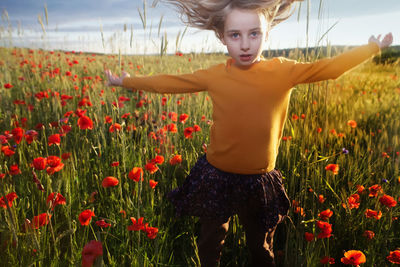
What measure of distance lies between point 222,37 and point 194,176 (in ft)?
2.18

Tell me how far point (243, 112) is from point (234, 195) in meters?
0.37

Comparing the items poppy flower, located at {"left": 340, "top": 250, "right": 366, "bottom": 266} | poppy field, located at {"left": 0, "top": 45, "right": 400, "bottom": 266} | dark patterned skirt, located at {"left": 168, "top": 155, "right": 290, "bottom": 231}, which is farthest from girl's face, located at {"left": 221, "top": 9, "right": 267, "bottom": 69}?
poppy flower, located at {"left": 340, "top": 250, "right": 366, "bottom": 266}

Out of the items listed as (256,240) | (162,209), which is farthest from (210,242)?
(162,209)

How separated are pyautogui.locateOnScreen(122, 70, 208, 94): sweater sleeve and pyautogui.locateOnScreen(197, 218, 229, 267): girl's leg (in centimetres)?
61

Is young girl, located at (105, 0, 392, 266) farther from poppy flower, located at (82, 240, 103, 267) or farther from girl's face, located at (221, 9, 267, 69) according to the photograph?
poppy flower, located at (82, 240, 103, 267)

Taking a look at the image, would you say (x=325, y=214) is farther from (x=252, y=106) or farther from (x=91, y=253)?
(x=91, y=253)

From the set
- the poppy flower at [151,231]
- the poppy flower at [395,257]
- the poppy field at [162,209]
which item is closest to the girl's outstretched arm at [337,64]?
the poppy field at [162,209]

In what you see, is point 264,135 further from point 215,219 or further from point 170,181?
point 170,181


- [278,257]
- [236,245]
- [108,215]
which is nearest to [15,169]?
[108,215]

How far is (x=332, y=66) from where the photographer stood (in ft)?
3.68

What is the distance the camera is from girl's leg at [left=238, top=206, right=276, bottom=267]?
1346 mm

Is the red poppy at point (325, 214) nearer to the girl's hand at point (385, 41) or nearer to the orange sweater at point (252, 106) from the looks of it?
the orange sweater at point (252, 106)

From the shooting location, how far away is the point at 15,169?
147cm

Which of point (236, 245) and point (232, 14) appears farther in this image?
point (236, 245)
